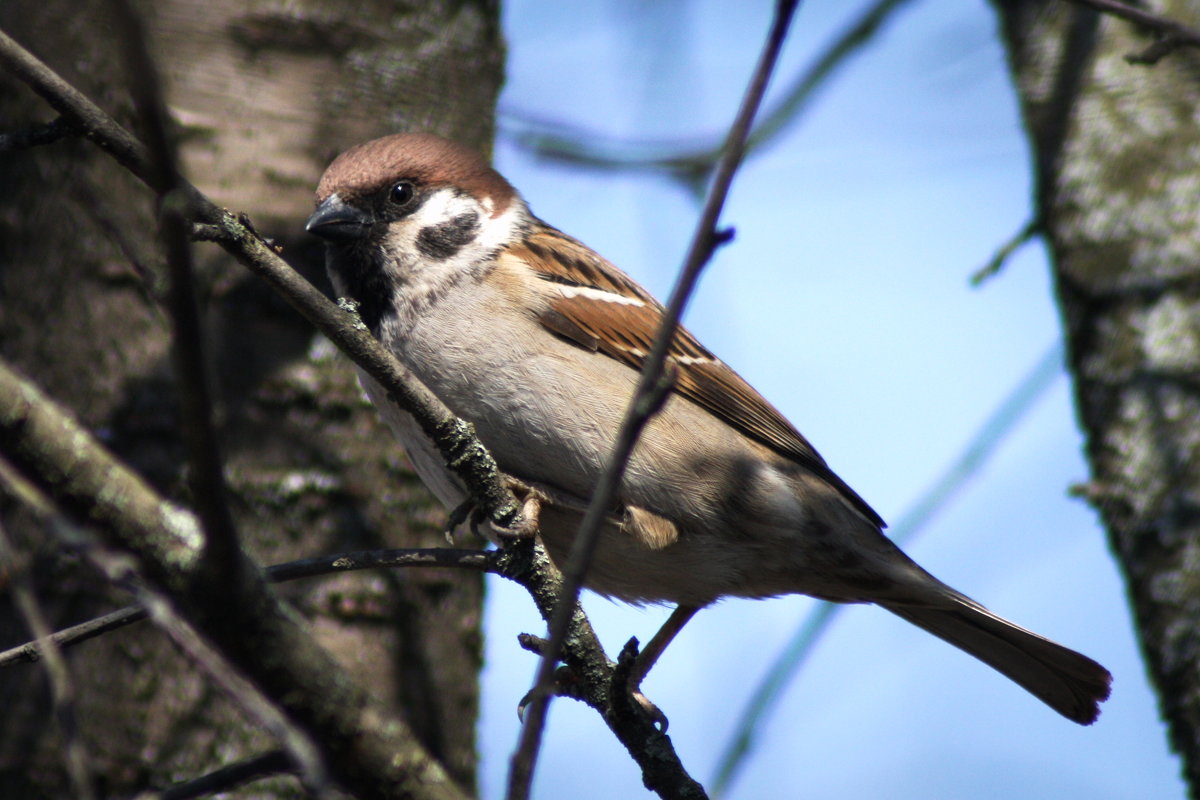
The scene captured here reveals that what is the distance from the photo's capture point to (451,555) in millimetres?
1980

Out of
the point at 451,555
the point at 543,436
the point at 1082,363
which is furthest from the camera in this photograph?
the point at 1082,363

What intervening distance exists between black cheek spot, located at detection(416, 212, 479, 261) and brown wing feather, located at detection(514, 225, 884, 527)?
0.16 meters

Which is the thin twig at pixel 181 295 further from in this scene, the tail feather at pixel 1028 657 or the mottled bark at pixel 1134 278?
the mottled bark at pixel 1134 278

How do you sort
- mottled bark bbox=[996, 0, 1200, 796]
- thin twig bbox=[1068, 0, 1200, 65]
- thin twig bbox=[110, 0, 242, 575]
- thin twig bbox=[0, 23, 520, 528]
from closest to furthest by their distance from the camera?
1. thin twig bbox=[110, 0, 242, 575]
2. thin twig bbox=[0, 23, 520, 528]
3. thin twig bbox=[1068, 0, 1200, 65]
4. mottled bark bbox=[996, 0, 1200, 796]

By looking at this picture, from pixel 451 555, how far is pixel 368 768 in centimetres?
47

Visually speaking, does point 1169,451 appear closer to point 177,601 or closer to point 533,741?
point 533,741

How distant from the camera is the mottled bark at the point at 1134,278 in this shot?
3000mm

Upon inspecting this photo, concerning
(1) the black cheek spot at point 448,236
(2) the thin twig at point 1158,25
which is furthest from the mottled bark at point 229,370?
(2) the thin twig at point 1158,25

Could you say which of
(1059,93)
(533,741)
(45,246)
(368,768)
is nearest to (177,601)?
(368,768)

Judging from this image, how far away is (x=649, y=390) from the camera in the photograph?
51.3 inches

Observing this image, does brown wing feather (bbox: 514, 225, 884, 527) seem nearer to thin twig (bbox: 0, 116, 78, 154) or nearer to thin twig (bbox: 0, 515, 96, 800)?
thin twig (bbox: 0, 116, 78, 154)

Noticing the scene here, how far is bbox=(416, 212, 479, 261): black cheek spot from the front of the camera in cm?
303

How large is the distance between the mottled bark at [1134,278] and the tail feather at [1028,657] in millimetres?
181

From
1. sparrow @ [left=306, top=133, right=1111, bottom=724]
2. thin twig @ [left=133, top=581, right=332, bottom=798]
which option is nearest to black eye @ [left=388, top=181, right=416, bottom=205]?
sparrow @ [left=306, top=133, right=1111, bottom=724]
